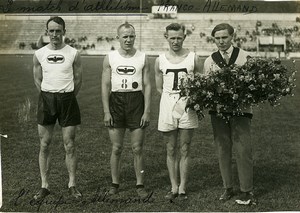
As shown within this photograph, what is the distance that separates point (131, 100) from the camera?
3967 millimetres

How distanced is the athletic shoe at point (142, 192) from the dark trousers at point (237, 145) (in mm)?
778

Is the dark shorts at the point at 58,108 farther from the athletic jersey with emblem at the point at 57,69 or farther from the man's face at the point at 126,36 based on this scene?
the man's face at the point at 126,36

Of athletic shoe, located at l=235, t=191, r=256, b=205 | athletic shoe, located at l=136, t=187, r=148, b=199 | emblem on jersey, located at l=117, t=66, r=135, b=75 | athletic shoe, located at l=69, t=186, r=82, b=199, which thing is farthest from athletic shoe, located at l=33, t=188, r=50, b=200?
athletic shoe, located at l=235, t=191, r=256, b=205

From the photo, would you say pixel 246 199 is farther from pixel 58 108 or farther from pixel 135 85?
pixel 58 108

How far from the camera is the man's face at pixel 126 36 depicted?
3830 mm

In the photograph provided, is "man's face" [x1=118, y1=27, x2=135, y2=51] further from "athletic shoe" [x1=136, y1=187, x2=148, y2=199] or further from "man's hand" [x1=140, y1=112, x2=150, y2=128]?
"athletic shoe" [x1=136, y1=187, x2=148, y2=199]

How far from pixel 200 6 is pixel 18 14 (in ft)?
6.03

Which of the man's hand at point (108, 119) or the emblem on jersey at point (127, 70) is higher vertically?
the emblem on jersey at point (127, 70)

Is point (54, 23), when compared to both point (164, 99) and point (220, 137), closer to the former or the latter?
point (164, 99)

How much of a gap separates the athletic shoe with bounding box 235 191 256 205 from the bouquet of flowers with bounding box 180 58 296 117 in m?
0.80

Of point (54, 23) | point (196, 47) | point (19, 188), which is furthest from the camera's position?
point (196, 47)

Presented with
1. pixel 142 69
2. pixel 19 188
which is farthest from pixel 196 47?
pixel 19 188

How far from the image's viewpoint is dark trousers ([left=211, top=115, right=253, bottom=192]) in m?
3.86

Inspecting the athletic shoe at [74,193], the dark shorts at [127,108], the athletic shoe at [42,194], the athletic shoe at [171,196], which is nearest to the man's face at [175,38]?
the dark shorts at [127,108]
